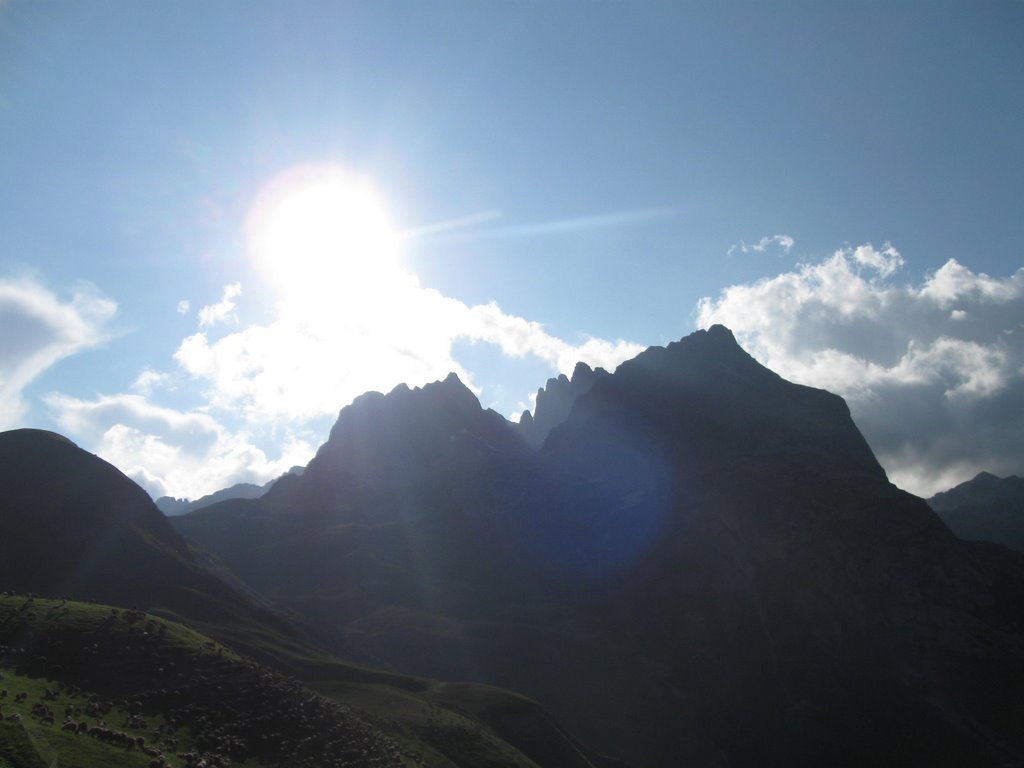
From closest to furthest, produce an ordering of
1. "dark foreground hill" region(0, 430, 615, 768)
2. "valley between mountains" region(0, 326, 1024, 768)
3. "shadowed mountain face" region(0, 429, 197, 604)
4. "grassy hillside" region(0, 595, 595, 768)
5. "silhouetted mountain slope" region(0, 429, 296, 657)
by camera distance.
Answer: "grassy hillside" region(0, 595, 595, 768), "dark foreground hill" region(0, 430, 615, 768), "valley between mountains" region(0, 326, 1024, 768), "silhouetted mountain slope" region(0, 429, 296, 657), "shadowed mountain face" region(0, 429, 197, 604)

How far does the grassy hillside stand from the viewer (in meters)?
45.2

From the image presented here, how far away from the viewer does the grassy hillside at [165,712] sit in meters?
45.2

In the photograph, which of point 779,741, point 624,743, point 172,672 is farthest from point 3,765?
point 779,741

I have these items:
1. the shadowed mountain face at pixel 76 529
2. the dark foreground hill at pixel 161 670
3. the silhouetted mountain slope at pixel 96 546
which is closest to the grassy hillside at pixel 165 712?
the dark foreground hill at pixel 161 670

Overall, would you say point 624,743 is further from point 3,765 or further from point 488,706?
point 3,765

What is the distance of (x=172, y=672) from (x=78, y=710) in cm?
1414

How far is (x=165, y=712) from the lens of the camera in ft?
185

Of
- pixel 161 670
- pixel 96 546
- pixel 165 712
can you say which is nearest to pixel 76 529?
pixel 96 546

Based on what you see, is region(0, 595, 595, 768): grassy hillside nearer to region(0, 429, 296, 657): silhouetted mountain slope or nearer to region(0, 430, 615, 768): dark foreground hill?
region(0, 430, 615, 768): dark foreground hill

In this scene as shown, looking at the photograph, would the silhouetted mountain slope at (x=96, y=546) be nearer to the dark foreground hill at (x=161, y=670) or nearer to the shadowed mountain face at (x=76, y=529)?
the shadowed mountain face at (x=76, y=529)

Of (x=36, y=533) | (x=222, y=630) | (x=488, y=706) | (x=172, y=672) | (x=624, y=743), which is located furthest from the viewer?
(x=624, y=743)

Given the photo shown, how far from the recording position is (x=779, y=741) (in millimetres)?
157125

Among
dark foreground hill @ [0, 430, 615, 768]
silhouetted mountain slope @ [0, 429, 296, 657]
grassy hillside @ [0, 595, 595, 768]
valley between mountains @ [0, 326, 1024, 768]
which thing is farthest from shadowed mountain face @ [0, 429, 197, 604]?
grassy hillside @ [0, 595, 595, 768]

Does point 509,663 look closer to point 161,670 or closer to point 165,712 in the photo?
point 161,670
